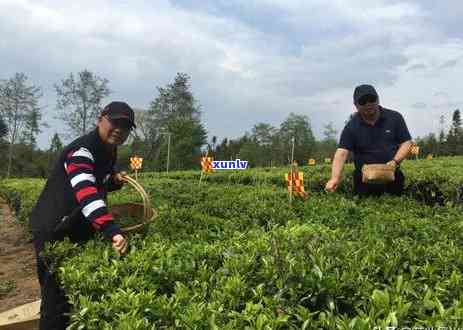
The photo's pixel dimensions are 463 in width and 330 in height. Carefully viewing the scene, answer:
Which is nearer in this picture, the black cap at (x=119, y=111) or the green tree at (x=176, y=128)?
the black cap at (x=119, y=111)

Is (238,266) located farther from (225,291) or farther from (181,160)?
(181,160)

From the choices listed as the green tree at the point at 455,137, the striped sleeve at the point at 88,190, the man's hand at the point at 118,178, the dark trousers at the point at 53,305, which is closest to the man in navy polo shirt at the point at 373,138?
the man's hand at the point at 118,178

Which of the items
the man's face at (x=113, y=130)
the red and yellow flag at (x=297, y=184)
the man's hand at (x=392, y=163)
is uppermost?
the man's face at (x=113, y=130)

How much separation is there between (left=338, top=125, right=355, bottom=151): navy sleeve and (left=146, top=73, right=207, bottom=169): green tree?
41827 mm

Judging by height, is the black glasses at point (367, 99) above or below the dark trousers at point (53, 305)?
above

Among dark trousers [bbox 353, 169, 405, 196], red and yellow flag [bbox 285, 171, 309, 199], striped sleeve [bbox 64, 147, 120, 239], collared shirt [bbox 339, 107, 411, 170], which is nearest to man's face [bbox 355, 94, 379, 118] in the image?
collared shirt [bbox 339, 107, 411, 170]

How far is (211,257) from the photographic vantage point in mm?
2922

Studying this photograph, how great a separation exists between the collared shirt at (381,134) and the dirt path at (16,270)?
4.36 meters

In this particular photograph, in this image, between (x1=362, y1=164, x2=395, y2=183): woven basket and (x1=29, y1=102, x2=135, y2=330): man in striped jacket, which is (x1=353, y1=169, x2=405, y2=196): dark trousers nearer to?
(x1=362, y1=164, x2=395, y2=183): woven basket

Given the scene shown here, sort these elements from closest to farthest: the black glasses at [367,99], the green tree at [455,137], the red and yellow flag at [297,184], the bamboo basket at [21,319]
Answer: the bamboo basket at [21,319] < the black glasses at [367,99] < the red and yellow flag at [297,184] < the green tree at [455,137]

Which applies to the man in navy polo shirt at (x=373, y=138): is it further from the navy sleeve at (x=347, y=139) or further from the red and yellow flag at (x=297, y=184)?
the red and yellow flag at (x=297, y=184)

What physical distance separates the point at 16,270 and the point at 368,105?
20.0ft

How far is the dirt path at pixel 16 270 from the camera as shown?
21.2ft

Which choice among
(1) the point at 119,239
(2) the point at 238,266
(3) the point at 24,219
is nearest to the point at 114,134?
(1) the point at 119,239
